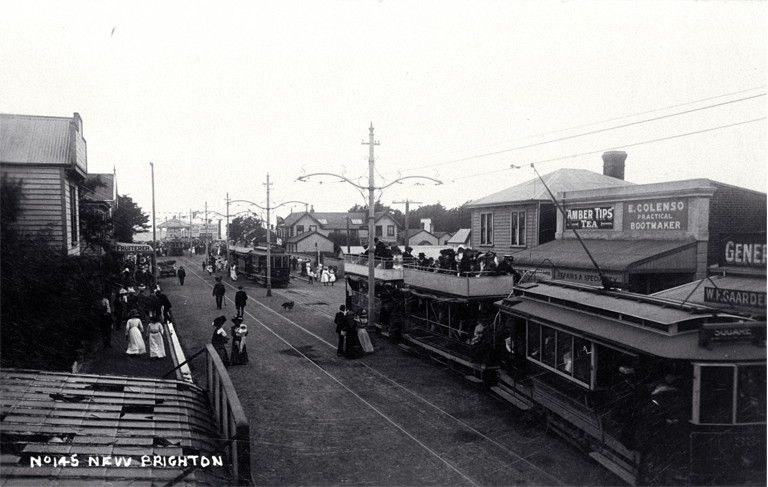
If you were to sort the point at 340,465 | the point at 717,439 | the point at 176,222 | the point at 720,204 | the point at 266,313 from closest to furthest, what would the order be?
the point at 717,439, the point at 340,465, the point at 720,204, the point at 266,313, the point at 176,222

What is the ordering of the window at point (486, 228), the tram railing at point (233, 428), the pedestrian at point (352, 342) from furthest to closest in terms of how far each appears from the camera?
the window at point (486, 228), the pedestrian at point (352, 342), the tram railing at point (233, 428)

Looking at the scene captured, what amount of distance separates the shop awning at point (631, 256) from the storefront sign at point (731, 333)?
23.1 feet

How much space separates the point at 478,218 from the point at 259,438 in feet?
56.1

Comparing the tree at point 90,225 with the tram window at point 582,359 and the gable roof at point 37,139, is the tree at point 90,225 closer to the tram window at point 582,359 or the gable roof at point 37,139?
the gable roof at point 37,139

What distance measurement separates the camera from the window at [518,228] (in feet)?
70.9

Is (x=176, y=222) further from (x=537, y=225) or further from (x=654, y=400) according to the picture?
(x=654, y=400)

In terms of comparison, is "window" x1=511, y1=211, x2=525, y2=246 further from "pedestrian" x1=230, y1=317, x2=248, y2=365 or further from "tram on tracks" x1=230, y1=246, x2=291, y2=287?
"tram on tracks" x1=230, y1=246, x2=291, y2=287

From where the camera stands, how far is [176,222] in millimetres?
156375

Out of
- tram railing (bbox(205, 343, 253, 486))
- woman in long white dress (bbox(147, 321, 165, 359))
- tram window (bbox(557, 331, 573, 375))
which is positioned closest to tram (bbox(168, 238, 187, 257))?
woman in long white dress (bbox(147, 321, 165, 359))

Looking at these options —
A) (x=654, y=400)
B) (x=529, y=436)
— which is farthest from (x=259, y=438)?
(x=654, y=400)

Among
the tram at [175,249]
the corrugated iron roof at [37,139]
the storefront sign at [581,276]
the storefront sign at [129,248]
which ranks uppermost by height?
the corrugated iron roof at [37,139]

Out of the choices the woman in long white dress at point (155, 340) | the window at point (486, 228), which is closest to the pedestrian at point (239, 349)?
the woman in long white dress at point (155, 340)

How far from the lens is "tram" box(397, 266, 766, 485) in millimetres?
6273

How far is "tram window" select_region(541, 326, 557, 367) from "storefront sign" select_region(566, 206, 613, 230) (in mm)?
8264
